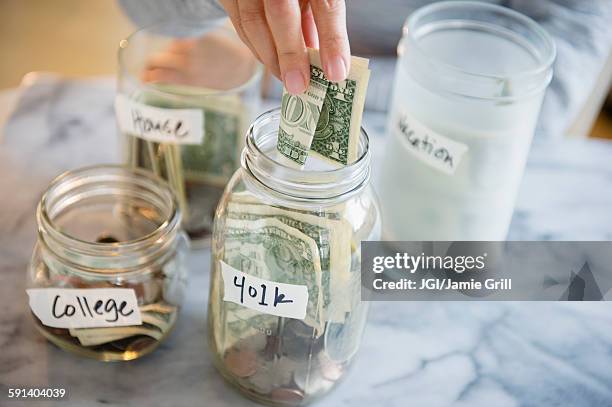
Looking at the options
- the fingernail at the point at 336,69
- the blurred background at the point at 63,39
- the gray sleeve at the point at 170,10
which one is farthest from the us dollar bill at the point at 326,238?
the blurred background at the point at 63,39

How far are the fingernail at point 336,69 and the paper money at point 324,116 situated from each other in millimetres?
21

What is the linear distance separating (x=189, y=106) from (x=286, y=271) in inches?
9.9

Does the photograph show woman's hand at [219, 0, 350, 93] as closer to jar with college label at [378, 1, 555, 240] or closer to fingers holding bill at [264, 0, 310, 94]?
fingers holding bill at [264, 0, 310, 94]

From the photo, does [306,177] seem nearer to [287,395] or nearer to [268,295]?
[268,295]

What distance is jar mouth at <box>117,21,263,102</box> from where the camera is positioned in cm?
74

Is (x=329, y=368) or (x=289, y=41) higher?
(x=289, y=41)

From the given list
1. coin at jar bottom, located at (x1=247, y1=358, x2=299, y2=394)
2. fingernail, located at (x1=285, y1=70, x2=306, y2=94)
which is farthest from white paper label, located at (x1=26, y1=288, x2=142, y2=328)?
fingernail, located at (x1=285, y1=70, x2=306, y2=94)

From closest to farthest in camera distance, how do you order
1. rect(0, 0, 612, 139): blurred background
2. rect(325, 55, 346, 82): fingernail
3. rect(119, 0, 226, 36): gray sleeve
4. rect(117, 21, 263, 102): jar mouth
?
rect(325, 55, 346, 82): fingernail, rect(117, 21, 263, 102): jar mouth, rect(119, 0, 226, 36): gray sleeve, rect(0, 0, 612, 139): blurred background

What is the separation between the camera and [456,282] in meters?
0.77

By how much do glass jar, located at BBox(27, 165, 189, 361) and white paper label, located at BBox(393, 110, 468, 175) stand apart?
229 millimetres

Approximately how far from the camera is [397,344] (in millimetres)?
702

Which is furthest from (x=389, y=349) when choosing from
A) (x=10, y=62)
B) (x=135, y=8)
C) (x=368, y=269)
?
(x=10, y=62)

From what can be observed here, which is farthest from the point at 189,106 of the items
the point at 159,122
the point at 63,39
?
the point at 63,39

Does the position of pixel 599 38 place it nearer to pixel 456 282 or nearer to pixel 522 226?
pixel 522 226
